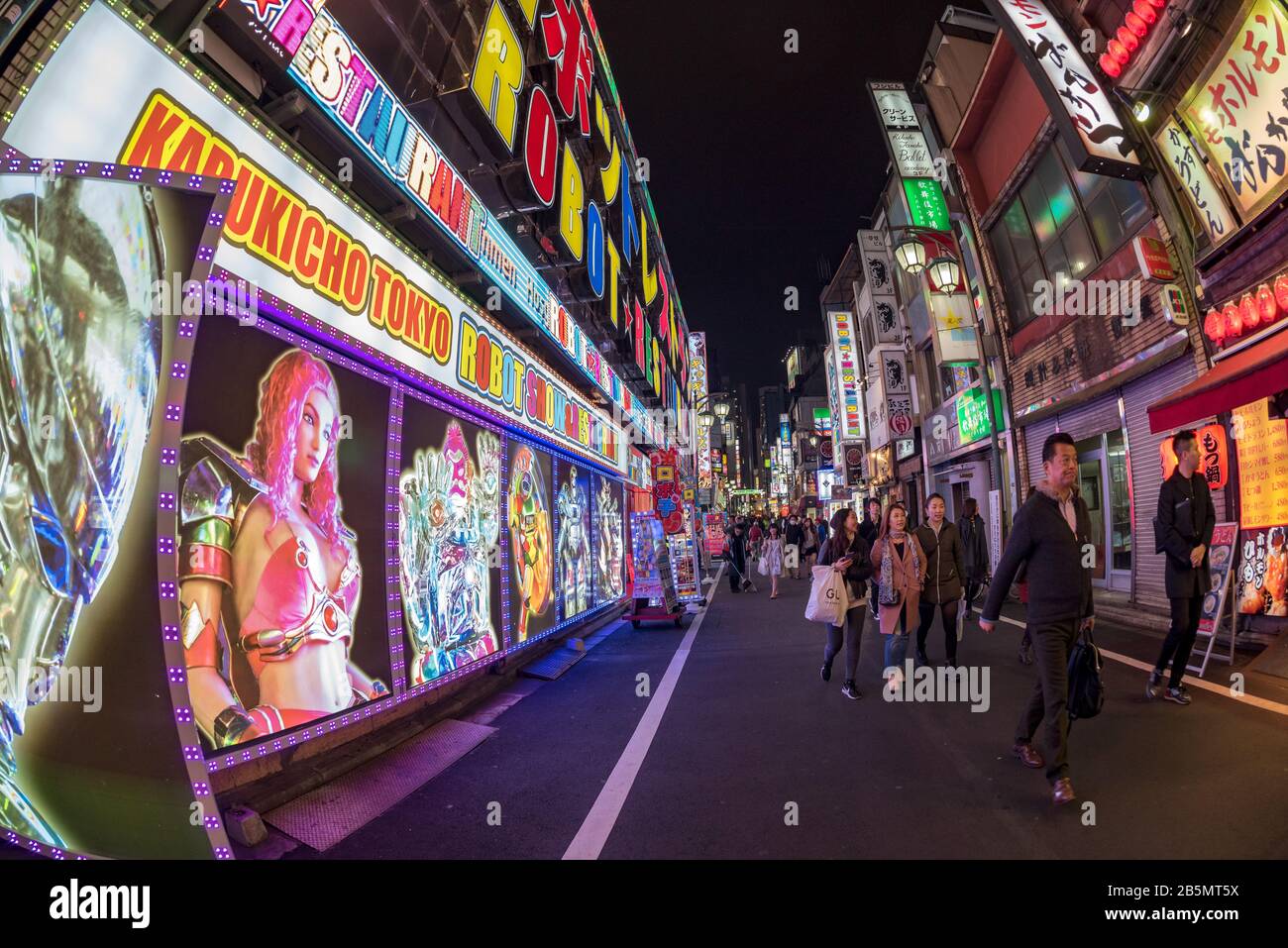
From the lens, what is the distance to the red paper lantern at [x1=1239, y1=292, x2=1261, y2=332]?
8203 mm

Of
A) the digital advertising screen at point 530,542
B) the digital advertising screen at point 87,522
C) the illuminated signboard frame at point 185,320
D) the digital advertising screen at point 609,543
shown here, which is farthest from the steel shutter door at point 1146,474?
the digital advertising screen at point 87,522

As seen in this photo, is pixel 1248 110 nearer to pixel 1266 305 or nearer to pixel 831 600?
pixel 1266 305

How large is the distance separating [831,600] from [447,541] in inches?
157

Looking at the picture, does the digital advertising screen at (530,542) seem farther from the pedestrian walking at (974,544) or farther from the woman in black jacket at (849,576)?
the pedestrian walking at (974,544)

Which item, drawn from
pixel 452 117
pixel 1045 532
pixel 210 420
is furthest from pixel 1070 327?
pixel 210 420

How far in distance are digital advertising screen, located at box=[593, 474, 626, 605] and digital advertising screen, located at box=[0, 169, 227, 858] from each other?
956cm

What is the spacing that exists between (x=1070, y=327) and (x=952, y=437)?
8309 millimetres

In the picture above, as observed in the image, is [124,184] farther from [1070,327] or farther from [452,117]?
[1070,327]

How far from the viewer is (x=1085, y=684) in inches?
154

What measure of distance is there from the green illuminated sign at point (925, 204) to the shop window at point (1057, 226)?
141 cm

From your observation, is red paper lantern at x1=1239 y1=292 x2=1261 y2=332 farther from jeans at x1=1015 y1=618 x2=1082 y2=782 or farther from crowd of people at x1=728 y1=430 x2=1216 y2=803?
jeans at x1=1015 y1=618 x2=1082 y2=782

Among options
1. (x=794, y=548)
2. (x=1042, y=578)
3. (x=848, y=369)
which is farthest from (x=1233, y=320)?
(x=848, y=369)

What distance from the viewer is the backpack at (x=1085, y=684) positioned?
3857 millimetres

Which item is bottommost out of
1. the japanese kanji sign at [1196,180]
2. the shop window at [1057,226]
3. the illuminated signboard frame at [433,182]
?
the illuminated signboard frame at [433,182]
